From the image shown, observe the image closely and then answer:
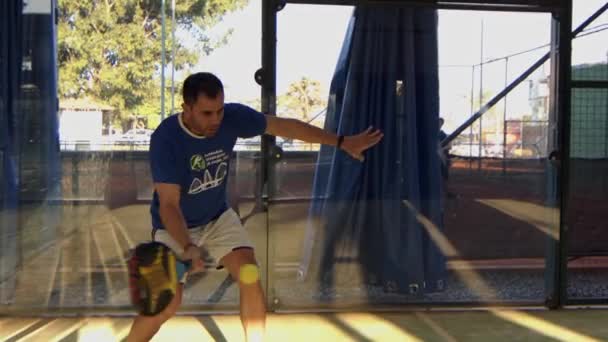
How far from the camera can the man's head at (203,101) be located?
353 centimetres

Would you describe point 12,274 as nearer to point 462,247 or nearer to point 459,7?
point 462,247

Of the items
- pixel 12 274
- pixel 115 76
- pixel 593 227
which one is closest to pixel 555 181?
pixel 593 227

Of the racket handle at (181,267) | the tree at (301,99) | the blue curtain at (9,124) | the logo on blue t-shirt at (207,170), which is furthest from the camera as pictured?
the tree at (301,99)

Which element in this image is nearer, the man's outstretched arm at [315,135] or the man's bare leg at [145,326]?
the man's bare leg at [145,326]

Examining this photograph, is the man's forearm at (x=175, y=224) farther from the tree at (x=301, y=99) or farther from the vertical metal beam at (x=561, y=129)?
the vertical metal beam at (x=561, y=129)

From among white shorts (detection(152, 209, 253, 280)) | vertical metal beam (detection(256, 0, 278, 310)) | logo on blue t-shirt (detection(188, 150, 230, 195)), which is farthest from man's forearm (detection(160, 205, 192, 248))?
vertical metal beam (detection(256, 0, 278, 310))

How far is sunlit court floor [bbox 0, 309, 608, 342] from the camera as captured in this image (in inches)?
191

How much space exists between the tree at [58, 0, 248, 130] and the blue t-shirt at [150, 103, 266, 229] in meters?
1.36

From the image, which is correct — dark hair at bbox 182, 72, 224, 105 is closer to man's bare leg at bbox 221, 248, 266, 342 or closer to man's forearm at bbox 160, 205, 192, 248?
man's forearm at bbox 160, 205, 192, 248

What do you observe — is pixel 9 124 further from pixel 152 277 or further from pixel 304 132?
pixel 152 277

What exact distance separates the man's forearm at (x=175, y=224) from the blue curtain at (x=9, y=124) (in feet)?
6.86

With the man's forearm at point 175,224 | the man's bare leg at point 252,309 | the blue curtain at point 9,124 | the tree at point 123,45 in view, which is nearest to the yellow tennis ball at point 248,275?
the man's bare leg at point 252,309

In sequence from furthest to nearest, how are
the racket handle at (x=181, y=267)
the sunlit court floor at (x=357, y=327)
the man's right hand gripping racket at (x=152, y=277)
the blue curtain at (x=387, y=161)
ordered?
the blue curtain at (x=387, y=161), the sunlit court floor at (x=357, y=327), the racket handle at (x=181, y=267), the man's right hand gripping racket at (x=152, y=277)

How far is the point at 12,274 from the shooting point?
206 inches
